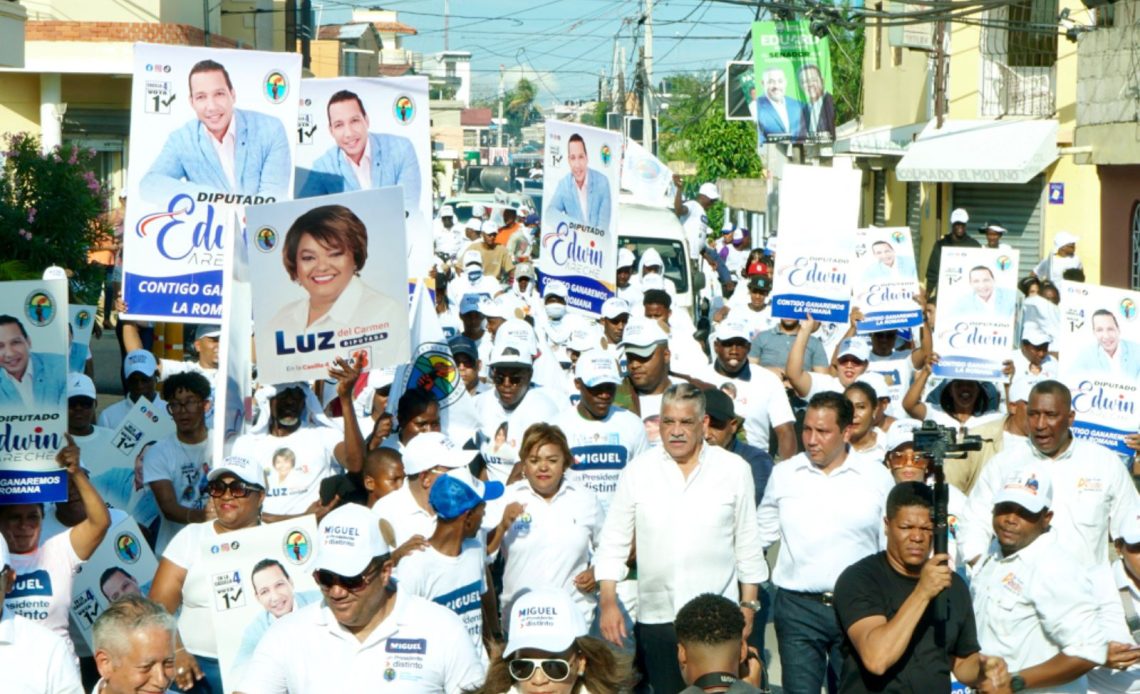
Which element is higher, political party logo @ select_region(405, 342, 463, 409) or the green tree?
the green tree

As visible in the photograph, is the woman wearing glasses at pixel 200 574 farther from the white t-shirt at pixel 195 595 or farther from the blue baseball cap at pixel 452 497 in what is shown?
the blue baseball cap at pixel 452 497

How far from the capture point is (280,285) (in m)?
9.19

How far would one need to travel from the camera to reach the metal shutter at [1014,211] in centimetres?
2845

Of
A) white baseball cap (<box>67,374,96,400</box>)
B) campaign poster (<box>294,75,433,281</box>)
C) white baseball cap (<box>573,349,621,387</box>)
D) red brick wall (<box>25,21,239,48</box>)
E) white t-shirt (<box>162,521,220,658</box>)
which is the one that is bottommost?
white t-shirt (<box>162,521,220,658</box>)

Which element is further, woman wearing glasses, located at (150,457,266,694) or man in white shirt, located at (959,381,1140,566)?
Answer: man in white shirt, located at (959,381,1140,566)

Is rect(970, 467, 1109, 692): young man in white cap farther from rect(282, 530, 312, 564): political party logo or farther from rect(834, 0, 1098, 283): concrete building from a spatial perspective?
rect(834, 0, 1098, 283): concrete building

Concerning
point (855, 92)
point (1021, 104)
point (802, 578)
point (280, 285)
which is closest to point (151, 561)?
point (280, 285)

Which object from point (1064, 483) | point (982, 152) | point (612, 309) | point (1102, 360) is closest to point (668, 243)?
point (982, 152)

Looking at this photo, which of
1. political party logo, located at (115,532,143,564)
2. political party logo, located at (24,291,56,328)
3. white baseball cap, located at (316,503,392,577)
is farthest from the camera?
political party logo, located at (24,291,56,328)

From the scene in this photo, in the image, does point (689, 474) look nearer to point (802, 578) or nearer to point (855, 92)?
point (802, 578)

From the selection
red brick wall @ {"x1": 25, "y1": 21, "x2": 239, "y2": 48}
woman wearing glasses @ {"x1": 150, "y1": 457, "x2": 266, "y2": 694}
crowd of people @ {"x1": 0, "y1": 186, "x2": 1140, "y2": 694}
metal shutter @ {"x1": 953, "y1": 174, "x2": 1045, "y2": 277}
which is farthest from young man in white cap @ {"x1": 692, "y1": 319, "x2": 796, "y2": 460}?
red brick wall @ {"x1": 25, "y1": 21, "x2": 239, "y2": 48}

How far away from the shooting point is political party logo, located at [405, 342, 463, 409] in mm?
10344

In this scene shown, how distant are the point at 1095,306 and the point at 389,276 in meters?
3.89

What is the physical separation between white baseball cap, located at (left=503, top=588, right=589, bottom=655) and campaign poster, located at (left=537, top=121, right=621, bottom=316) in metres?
7.52
